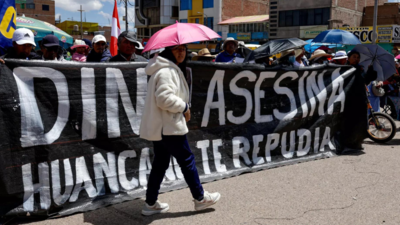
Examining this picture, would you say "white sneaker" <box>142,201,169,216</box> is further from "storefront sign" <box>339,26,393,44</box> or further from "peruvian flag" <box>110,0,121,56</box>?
"storefront sign" <box>339,26,393,44</box>

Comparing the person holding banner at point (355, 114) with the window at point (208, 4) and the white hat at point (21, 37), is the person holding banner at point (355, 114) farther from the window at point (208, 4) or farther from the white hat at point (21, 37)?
the window at point (208, 4)

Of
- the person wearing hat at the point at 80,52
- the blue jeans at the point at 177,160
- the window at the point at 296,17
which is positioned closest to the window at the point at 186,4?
Result: the window at the point at 296,17

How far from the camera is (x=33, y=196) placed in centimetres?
413

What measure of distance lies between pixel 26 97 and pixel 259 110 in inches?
129

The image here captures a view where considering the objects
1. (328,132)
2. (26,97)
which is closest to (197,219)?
(26,97)

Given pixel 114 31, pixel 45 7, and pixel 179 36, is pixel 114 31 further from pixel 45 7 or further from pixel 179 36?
pixel 45 7

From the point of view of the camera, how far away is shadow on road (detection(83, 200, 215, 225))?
407 cm

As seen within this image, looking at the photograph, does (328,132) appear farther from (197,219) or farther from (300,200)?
(197,219)

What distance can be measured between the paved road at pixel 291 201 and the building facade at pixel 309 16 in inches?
1566

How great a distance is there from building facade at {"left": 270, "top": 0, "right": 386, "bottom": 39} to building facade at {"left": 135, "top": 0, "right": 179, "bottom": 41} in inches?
1056

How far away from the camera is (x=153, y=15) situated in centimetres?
7462

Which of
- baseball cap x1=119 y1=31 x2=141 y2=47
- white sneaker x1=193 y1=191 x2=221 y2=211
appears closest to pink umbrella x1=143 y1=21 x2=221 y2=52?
white sneaker x1=193 y1=191 x2=221 y2=211

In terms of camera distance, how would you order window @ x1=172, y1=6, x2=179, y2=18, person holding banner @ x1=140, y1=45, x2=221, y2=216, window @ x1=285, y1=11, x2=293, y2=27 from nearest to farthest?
person holding banner @ x1=140, y1=45, x2=221, y2=216 → window @ x1=285, y1=11, x2=293, y2=27 → window @ x1=172, y1=6, x2=179, y2=18

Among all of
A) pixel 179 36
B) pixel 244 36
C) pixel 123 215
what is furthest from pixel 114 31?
pixel 244 36
